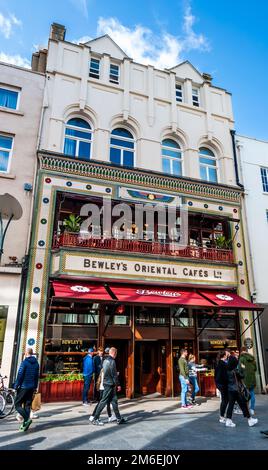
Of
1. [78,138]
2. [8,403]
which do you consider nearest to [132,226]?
[78,138]

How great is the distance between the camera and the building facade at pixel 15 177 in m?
12.2

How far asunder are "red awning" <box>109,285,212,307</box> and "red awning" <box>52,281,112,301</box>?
539 mm

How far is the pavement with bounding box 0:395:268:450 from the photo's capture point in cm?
630

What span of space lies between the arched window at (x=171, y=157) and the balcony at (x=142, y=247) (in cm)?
400

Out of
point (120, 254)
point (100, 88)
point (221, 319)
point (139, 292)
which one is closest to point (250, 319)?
point (221, 319)

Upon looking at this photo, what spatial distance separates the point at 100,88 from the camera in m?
16.5

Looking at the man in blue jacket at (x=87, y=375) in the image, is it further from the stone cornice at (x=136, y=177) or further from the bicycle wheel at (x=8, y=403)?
the stone cornice at (x=136, y=177)

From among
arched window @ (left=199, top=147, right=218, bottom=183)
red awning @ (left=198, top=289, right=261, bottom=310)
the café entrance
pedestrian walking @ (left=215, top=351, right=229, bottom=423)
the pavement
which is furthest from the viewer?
arched window @ (left=199, top=147, right=218, bottom=183)

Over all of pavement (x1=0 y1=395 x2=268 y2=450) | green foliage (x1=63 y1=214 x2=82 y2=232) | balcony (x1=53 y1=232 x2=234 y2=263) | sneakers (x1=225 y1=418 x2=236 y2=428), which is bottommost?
pavement (x1=0 y1=395 x2=268 y2=450)

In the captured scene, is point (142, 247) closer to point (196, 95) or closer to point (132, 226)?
point (132, 226)

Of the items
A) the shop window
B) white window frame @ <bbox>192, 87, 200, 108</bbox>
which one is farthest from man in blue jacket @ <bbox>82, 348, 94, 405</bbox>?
white window frame @ <bbox>192, 87, 200, 108</bbox>

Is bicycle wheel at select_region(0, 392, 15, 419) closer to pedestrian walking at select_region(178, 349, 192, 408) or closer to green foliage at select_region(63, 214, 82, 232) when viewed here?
pedestrian walking at select_region(178, 349, 192, 408)

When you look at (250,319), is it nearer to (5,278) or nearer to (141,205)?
(141,205)

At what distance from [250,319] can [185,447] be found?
10296 mm
